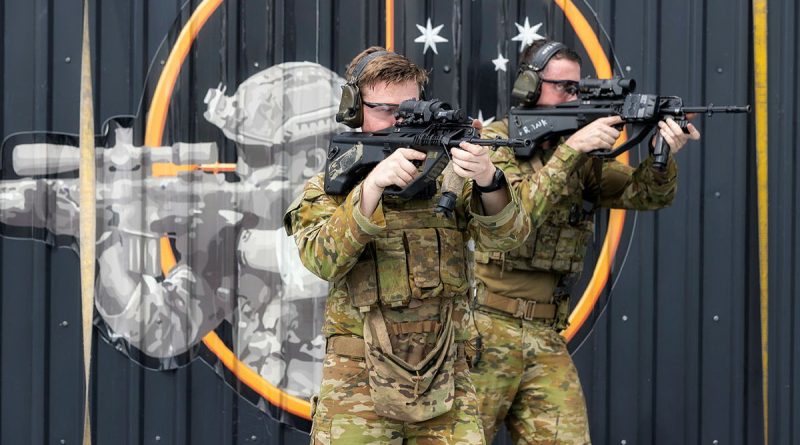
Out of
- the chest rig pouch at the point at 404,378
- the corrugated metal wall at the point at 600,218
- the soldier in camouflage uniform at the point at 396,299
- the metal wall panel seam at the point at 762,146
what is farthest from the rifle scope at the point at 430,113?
the metal wall panel seam at the point at 762,146

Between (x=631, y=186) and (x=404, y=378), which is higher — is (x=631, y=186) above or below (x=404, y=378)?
above

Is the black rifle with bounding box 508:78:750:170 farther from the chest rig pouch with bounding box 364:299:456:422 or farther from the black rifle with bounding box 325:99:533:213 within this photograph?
the chest rig pouch with bounding box 364:299:456:422

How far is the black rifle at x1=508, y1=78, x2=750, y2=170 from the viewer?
3496 millimetres

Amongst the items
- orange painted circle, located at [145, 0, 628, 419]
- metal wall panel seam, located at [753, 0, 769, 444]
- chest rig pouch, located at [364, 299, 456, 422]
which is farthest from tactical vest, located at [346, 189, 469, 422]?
metal wall panel seam, located at [753, 0, 769, 444]

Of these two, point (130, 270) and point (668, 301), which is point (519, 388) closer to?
point (668, 301)

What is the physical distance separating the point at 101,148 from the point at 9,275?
0.67 meters

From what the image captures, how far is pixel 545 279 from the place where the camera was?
3680 mm

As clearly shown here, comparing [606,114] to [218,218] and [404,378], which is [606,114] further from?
[218,218]

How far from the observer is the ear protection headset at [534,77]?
3.73m

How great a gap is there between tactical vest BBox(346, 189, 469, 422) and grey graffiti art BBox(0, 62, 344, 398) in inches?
55.2

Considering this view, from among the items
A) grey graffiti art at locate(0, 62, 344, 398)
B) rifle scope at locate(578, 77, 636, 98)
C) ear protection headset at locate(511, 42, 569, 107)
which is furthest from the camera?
grey graffiti art at locate(0, 62, 344, 398)

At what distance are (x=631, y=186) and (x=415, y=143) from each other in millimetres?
1283

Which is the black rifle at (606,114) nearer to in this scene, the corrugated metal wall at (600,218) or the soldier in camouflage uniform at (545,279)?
the soldier in camouflage uniform at (545,279)

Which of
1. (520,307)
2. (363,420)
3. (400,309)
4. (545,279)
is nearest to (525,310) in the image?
(520,307)
